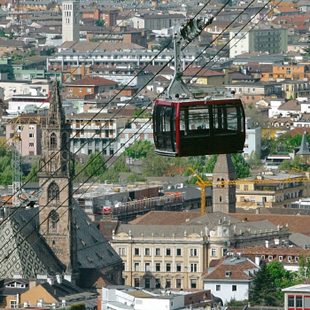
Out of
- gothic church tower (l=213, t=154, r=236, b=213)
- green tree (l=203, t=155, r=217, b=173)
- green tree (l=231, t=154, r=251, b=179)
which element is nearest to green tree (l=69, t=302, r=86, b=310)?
gothic church tower (l=213, t=154, r=236, b=213)

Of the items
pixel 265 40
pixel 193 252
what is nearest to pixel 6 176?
pixel 193 252

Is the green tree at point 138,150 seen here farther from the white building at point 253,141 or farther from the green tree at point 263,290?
the green tree at point 263,290

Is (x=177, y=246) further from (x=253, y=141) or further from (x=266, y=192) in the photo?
(x=253, y=141)

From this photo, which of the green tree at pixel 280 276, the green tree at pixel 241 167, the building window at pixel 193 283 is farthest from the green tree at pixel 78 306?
the green tree at pixel 241 167

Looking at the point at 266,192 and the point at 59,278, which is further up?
the point at 59,278

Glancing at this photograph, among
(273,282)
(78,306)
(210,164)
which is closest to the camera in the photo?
(78,306)

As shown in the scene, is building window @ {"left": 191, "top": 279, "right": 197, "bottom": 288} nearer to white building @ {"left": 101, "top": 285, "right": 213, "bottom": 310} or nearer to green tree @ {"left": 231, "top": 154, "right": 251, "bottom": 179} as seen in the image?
white building @ {"left": 101, "top": 285, "right": 213, "bottom": 310}
